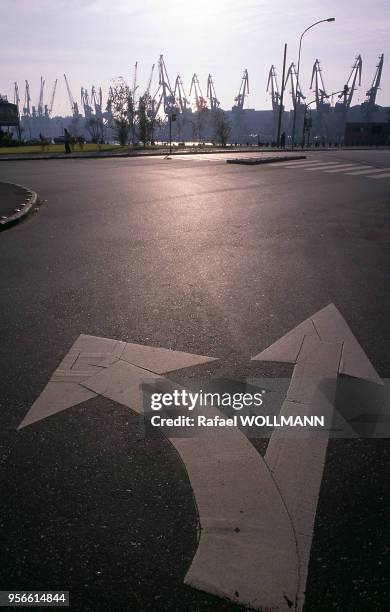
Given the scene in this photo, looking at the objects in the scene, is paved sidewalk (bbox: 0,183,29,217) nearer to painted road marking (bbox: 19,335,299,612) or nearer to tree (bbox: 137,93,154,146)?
painted road marking (bbox: 19,335,299,612)

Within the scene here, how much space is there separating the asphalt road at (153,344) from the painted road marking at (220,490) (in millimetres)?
62

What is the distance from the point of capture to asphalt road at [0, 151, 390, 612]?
5.20 ft

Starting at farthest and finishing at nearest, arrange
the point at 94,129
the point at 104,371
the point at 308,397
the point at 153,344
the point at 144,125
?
the point at 94,129
the point at 144,125
the point at 153,344
the point at 104,371
the point at 308,397

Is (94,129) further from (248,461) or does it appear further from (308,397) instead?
(248,461)

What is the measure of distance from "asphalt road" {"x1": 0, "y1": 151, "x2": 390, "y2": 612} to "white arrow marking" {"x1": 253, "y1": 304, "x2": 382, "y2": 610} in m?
0.06

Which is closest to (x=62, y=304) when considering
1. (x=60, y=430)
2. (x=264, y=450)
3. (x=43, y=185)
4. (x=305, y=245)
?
(x=60, y=430)

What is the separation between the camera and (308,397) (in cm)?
260

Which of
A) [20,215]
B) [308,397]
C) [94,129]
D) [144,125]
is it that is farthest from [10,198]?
[94,129]

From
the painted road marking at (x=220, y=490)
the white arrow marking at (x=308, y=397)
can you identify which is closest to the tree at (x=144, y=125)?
the white arrow marking at (x=308, y=397)

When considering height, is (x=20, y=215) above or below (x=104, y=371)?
above

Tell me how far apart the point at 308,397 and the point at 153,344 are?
1219 millimetres

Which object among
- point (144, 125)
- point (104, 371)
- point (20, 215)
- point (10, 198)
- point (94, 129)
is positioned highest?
point (94, 129)

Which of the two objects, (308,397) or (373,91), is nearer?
(308,397)

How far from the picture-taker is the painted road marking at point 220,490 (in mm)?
1547
